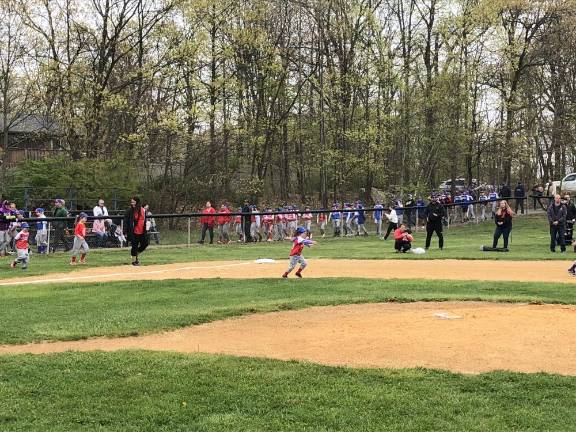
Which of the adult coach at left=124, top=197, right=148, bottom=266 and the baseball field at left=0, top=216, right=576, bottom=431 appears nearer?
the baseball field at left=0, top=216, right=576, bottom=431

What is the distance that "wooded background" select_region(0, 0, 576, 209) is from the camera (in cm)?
3384

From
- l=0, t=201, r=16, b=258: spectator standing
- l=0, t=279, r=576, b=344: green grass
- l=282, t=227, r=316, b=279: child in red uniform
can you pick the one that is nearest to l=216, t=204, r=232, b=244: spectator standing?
l=0, t=201, r=16, b=258: spectator standing

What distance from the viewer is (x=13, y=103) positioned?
41.6 meters

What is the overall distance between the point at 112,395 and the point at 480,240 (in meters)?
23.1

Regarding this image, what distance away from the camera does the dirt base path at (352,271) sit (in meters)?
15.1

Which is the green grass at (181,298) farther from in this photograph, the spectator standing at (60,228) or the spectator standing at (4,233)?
the spectator standing at (60,228)

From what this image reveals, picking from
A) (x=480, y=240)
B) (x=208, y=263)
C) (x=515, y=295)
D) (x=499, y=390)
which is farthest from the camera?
(x=480, y=240)

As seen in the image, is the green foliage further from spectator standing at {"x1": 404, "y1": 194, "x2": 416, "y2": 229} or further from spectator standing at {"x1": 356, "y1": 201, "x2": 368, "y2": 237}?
spectator standing at {"x1": 404, "y1": 194, "x2": 416, "y2": 229}

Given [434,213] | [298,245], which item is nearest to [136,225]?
[298,245]

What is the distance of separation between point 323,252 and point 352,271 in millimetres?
5769

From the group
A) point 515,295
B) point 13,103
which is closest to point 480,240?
point 515,295

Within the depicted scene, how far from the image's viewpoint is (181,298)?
12.1m

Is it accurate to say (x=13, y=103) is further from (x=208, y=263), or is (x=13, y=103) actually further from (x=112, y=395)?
(x=112, y=395)

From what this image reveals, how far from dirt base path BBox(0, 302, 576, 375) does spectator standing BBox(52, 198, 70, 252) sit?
530 inches
